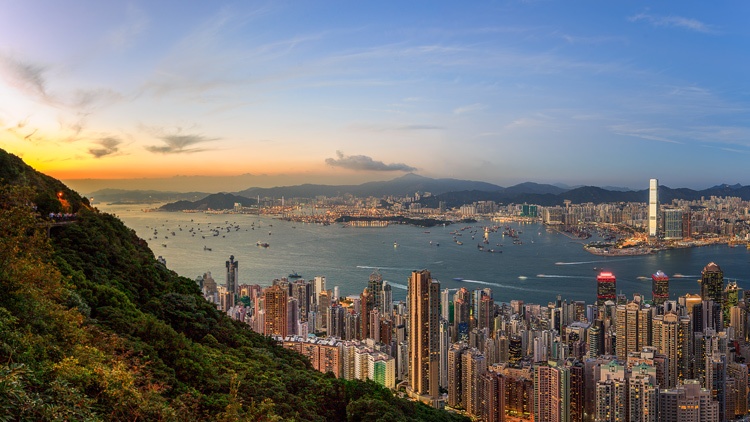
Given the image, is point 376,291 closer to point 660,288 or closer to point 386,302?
point 386,302

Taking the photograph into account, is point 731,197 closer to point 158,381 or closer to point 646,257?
point 646,257

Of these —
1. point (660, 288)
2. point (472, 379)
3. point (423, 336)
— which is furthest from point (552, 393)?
point (660, 288)

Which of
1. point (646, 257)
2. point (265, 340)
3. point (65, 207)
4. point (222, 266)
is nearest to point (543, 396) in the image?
point (265, 340)

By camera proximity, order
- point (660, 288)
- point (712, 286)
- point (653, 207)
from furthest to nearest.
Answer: point (653, 207) → point (660, 288) → point (712, 286)

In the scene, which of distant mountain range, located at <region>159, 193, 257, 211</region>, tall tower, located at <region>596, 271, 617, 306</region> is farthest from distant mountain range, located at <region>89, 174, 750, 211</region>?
tall tower, located at <region>596, 271, 617, 306</region>

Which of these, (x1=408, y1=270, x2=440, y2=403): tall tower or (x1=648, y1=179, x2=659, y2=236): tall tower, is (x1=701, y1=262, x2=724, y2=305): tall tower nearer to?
(x1=408, y1=270, x2=440, y2=403): tall tower
